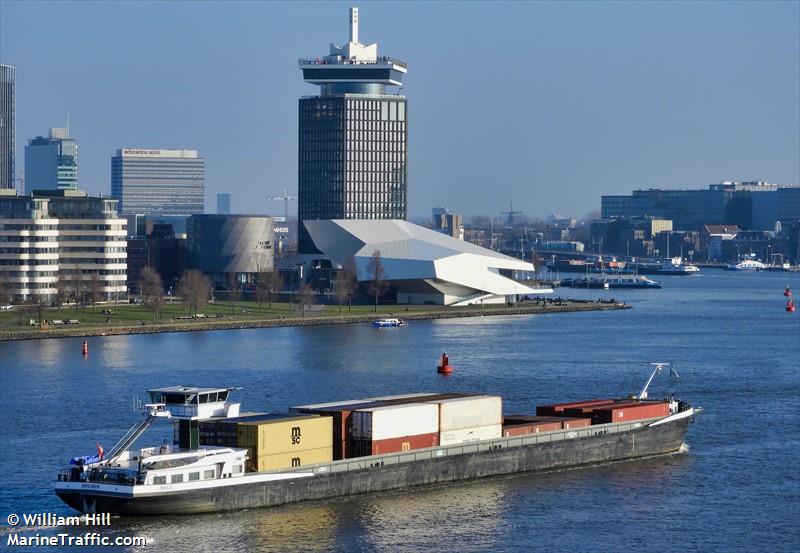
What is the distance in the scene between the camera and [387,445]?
38.0m

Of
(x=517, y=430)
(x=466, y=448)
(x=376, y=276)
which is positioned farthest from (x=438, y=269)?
(x=466, y=448)

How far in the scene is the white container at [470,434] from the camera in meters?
39.4

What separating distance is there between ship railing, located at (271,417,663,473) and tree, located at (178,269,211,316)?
162ft

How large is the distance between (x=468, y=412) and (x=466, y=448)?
940 mm

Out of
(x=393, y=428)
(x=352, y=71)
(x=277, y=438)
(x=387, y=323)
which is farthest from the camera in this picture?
(x=352, y=71)

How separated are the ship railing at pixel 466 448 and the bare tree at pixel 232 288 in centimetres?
5314

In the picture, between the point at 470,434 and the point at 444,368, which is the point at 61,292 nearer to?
the point at 444,368

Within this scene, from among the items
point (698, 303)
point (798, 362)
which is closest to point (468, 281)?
point (698, 303)

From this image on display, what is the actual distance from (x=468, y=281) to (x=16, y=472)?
6951 cm

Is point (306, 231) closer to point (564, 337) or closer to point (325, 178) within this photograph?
point (325, 178)

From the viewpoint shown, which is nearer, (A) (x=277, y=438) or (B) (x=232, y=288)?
(A) (x=277, y=438)

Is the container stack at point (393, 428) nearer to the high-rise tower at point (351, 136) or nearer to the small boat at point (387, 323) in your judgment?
the small boat at point (387, 323)

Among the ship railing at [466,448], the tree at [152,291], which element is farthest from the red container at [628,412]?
the tree at [152,291]

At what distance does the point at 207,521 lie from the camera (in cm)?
3425
